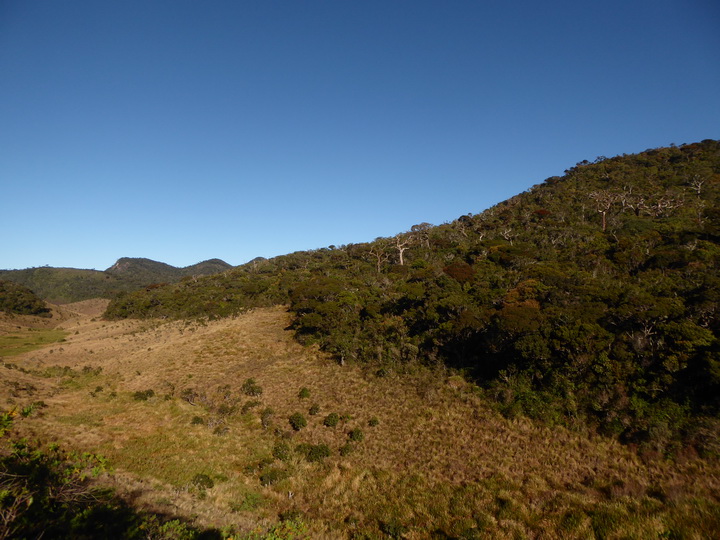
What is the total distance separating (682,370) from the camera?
1755 centimetres

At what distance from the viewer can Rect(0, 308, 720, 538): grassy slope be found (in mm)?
12258

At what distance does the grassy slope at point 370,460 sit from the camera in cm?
1226

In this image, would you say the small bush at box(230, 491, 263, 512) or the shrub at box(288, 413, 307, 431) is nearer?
the small bush at box(230, 491, 263, 512)

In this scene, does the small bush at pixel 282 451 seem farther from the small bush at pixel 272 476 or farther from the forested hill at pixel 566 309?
the forested hill at pixel 566 309

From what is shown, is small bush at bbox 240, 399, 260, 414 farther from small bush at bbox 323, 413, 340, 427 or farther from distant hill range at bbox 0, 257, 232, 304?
distant hill range at bbox 0, 257, 232, 304

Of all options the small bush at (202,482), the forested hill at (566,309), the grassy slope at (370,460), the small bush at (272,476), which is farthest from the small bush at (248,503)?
the forested hill at (566,309)

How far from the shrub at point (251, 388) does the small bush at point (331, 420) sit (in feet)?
26.1

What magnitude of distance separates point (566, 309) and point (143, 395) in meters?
35.8

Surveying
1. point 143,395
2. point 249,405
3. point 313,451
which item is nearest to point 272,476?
point 313,451

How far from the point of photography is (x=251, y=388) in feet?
88.6

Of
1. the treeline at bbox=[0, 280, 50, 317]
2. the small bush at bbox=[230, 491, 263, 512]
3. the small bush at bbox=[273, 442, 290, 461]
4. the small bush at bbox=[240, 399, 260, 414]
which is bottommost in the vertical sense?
the small bush at bbox=[273, 442, 290, 461]

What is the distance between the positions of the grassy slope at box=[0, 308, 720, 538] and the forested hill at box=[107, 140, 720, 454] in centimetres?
248

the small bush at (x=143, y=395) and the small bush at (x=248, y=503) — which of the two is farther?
the small bush at (x=143, y=395)

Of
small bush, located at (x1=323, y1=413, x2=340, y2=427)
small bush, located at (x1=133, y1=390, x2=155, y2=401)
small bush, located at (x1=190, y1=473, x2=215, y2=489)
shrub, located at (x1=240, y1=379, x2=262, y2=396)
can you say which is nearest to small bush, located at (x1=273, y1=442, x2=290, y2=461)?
small bush, located at (x1=323, y1=413, x2=340, y2=427)
